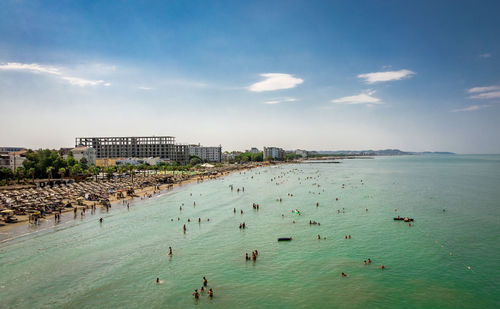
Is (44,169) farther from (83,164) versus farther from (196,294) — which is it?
(196,294)

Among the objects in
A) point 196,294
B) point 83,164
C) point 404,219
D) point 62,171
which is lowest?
point 196,294

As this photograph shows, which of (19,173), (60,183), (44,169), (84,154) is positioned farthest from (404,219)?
(84,154)

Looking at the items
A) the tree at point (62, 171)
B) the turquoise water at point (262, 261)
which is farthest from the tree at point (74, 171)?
the turquoise water at point (262, 261)

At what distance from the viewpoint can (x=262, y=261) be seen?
1026 inches

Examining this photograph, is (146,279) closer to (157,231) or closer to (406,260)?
(157,231)

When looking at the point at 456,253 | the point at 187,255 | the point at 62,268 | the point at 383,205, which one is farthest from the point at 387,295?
the point at 383,205

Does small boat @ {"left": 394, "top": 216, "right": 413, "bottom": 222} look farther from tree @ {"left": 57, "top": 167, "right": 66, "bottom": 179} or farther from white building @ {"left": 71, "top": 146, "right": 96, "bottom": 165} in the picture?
white building @ {"left": 71, "top": 146, "right": 96, "bottom": 165}

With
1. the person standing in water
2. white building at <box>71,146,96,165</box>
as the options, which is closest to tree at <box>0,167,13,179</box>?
white building at <box>71,146,96,165</box>

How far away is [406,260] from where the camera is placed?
26.3m

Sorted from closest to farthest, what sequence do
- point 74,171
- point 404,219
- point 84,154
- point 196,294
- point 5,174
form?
point 196,294 < point 404,219 < point 5,174 < point 74,171 < point 84,154

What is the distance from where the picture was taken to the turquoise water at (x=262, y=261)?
20.1 metres

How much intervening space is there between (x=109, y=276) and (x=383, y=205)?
142ft

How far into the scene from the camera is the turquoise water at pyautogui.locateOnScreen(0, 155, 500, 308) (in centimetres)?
2008

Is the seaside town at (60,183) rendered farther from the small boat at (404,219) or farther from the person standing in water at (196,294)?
the small boat at (404,219)
